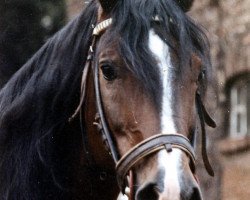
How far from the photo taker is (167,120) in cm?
351

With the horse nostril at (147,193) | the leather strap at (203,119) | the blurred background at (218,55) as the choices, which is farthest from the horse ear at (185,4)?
the horse nostril at (147,193)

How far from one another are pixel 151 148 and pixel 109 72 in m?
0.44

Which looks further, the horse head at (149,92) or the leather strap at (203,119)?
the leather strap at (203,119)

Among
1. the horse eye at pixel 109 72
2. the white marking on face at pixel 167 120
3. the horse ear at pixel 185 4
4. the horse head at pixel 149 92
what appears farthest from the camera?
the horse ear at pixel 185 4

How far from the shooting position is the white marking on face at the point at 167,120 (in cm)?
332

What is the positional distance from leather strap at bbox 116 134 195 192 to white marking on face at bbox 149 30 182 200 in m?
0.03

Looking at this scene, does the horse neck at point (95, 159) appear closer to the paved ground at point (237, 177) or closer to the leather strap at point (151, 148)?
the leather strap at point (151, 148)

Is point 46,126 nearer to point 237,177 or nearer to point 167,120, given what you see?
point 167,120

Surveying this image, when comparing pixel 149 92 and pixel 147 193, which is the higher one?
pixel 149 92

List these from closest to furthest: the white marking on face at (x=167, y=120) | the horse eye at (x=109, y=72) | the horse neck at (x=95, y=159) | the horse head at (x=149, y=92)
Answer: the white marking on face at (x=167, y=120) < the horse head at (x=149, y=92) < the horse eye at (x=109, y=72) < the horse neck at (x=95, y=159)

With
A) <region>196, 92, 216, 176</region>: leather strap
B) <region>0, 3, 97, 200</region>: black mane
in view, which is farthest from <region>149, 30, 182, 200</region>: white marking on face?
<region>0, 3, 97, 200</region>: black mane

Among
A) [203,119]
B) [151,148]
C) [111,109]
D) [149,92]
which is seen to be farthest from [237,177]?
[151,148]

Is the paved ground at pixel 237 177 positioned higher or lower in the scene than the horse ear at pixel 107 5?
lower

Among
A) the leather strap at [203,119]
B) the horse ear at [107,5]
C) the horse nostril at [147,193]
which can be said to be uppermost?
the horse ear at [107,5]
